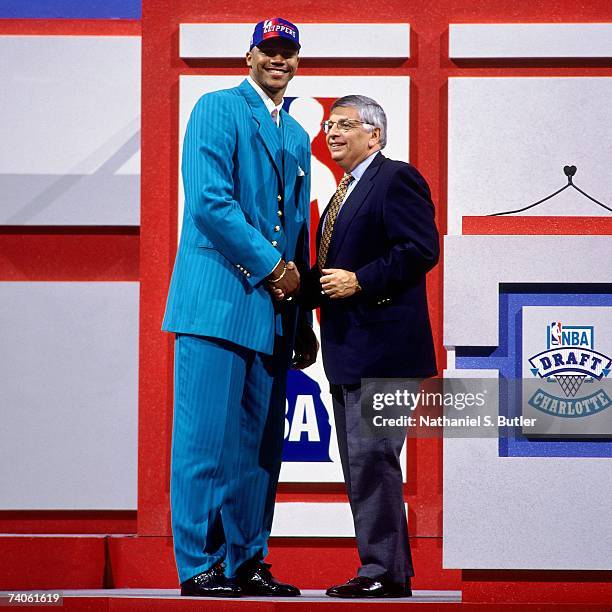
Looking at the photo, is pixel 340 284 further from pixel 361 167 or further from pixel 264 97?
pixel 264 97

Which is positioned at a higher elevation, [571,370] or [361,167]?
[361,167]

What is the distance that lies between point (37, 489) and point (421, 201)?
2.15m

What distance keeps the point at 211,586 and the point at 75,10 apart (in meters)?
2.59

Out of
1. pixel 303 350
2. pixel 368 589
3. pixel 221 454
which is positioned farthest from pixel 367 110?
pixel 368 589

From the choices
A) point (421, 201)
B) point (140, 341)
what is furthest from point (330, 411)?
point (421, 201)

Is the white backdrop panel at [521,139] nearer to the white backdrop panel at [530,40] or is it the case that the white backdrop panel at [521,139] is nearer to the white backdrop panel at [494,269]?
the white backdrop panel at [530,40]

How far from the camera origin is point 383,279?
111 inches

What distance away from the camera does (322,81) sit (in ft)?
13.4

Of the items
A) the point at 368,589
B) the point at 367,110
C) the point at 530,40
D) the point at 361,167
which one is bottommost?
the point at 368,589

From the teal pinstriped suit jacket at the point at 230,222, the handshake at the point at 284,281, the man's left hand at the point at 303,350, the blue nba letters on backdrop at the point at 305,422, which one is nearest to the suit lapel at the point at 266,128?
the teal pinstriped suit jacket at the point at 230,222

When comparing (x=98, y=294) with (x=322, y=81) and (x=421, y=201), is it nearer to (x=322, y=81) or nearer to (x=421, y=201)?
(x=322, y=81)

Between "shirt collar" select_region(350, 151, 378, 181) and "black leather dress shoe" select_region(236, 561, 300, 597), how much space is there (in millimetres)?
1086

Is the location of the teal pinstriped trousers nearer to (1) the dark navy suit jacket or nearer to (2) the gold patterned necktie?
(1) the dark navy suit jacket

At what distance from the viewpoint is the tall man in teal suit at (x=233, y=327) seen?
109 inches
